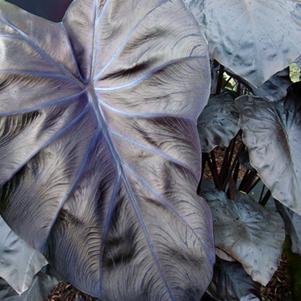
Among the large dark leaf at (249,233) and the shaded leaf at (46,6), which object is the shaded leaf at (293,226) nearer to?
the large dark leaf at (249,233)

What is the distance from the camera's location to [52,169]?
893mm

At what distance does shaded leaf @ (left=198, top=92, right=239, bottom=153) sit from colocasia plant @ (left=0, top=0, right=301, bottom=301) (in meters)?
0.09

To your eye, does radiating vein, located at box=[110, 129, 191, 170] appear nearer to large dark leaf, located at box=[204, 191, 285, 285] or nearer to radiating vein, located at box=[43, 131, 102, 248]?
radiating vein, located at box=[43, 131, 102, 248]

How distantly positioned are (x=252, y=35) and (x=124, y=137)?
1.13 ft

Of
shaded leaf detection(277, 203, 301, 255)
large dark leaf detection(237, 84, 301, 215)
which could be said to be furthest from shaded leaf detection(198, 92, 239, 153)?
shaded leaf detection(277, 203, 301, 255)

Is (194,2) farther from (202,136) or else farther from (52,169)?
(52,169)

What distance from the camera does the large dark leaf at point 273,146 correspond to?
1.05 m

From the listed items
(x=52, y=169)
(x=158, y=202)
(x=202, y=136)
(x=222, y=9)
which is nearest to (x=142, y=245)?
(x=158, y=202)

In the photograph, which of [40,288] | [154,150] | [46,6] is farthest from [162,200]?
[46,6]

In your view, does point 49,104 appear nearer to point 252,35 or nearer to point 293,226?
point 252,35

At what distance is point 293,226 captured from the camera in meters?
1.31

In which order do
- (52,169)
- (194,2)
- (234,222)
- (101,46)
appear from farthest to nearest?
(234,222) < (194,2) < (101,46) < (52,169)

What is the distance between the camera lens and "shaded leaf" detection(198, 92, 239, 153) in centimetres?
119

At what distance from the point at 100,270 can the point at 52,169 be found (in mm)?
202
